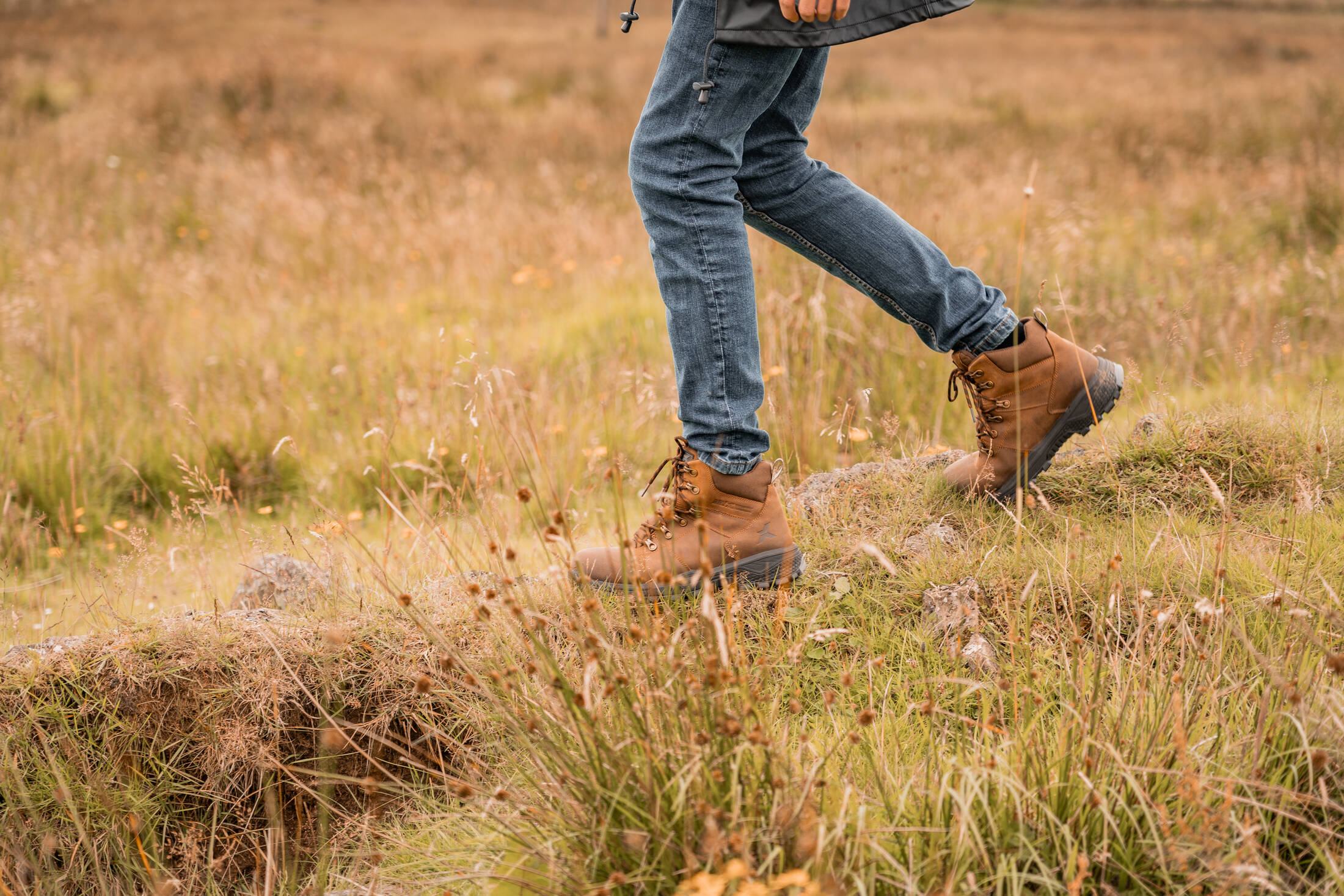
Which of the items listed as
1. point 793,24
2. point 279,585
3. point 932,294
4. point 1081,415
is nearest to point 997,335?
point 932,294

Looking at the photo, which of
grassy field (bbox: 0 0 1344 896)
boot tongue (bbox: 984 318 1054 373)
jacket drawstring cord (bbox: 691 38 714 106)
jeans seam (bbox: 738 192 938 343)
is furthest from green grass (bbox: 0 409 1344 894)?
jacket drawstring cord (bbox: 691 38 714 106)

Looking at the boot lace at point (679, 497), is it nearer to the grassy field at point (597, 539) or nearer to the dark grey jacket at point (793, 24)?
the grassy field at point (597, 539)

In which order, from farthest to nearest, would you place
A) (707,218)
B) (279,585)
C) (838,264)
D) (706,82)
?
(279,585) < (838,264) < (707,218) < (706,82)

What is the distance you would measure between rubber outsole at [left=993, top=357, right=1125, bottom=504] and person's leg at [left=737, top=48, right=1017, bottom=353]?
264 mm

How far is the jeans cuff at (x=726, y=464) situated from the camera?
1932 mm

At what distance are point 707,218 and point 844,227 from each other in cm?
38

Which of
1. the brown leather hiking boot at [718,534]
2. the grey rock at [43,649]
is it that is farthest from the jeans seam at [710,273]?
the grey rock at [43,649]

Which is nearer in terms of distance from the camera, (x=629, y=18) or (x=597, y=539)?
(x=629, y=18)

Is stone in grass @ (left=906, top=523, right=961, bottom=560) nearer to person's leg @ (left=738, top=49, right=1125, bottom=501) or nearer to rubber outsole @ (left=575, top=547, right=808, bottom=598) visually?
person's leg @ (left=738, top=49, right=1125, bottom=501)

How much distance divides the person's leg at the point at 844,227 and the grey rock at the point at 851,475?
1.77ft


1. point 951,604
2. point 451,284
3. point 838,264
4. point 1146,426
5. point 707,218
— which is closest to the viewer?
point 707,218

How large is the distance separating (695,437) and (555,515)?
701mm

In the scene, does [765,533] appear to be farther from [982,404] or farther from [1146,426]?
[1146,426]

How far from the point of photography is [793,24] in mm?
1650
